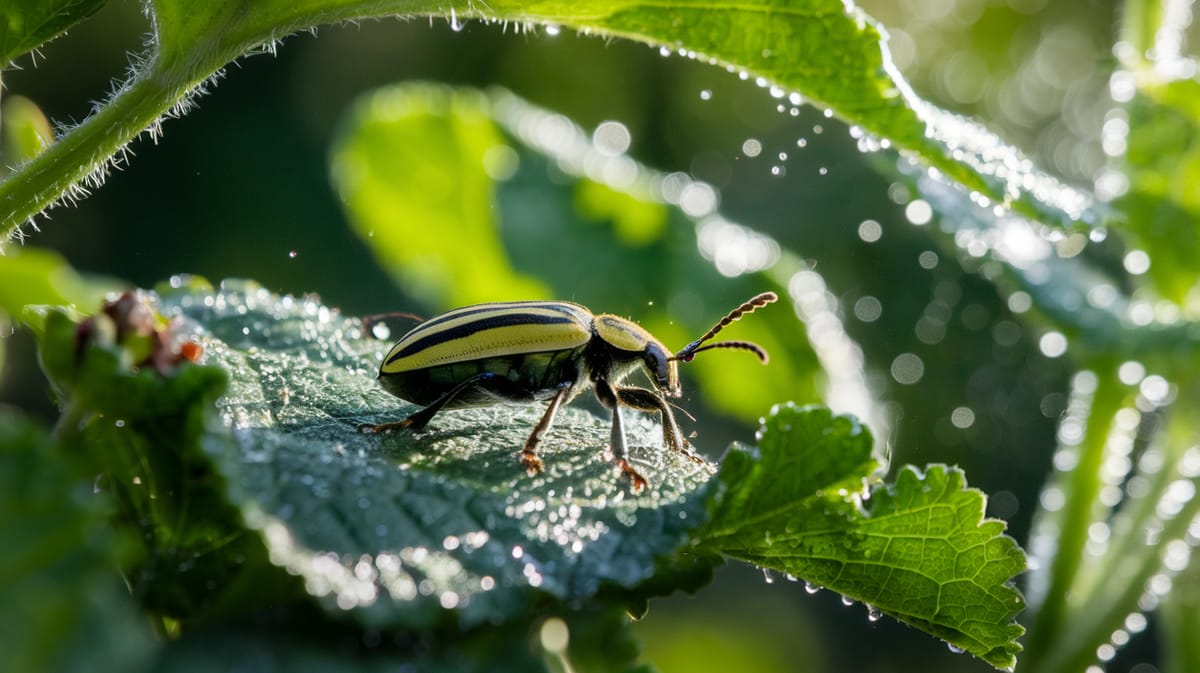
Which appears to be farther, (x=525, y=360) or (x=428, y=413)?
(x=525, y=360)

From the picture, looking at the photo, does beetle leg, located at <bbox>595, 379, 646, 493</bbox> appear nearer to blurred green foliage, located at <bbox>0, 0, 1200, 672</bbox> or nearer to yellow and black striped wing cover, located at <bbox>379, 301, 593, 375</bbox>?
yellow and black striped wing cover, located at <bbox>379, 301, 593, 375</bbox>

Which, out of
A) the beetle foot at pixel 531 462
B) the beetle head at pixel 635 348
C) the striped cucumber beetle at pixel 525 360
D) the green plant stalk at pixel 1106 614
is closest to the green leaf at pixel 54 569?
the beetle foot at pixel 531 462

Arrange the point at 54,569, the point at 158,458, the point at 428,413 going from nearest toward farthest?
the point at 54,569 < the point at 158,458 < the point at 428,413

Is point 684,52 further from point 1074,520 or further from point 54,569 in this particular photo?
point 1074,520

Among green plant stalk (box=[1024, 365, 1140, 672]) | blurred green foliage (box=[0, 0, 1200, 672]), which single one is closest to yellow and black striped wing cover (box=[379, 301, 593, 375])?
blurred green foliage (box=[0, 0, 1200, 672])

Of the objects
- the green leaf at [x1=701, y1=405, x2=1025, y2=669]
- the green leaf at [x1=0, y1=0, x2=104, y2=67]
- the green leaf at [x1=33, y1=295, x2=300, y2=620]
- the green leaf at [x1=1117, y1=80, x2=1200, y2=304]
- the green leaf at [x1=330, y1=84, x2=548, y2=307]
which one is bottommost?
the green leaf at [x1=33, y1=295, x2=300, y2=620]

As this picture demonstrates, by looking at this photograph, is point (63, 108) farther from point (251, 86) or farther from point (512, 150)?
point (512, 150)

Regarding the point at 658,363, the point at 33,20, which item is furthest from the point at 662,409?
the point at 33,20
